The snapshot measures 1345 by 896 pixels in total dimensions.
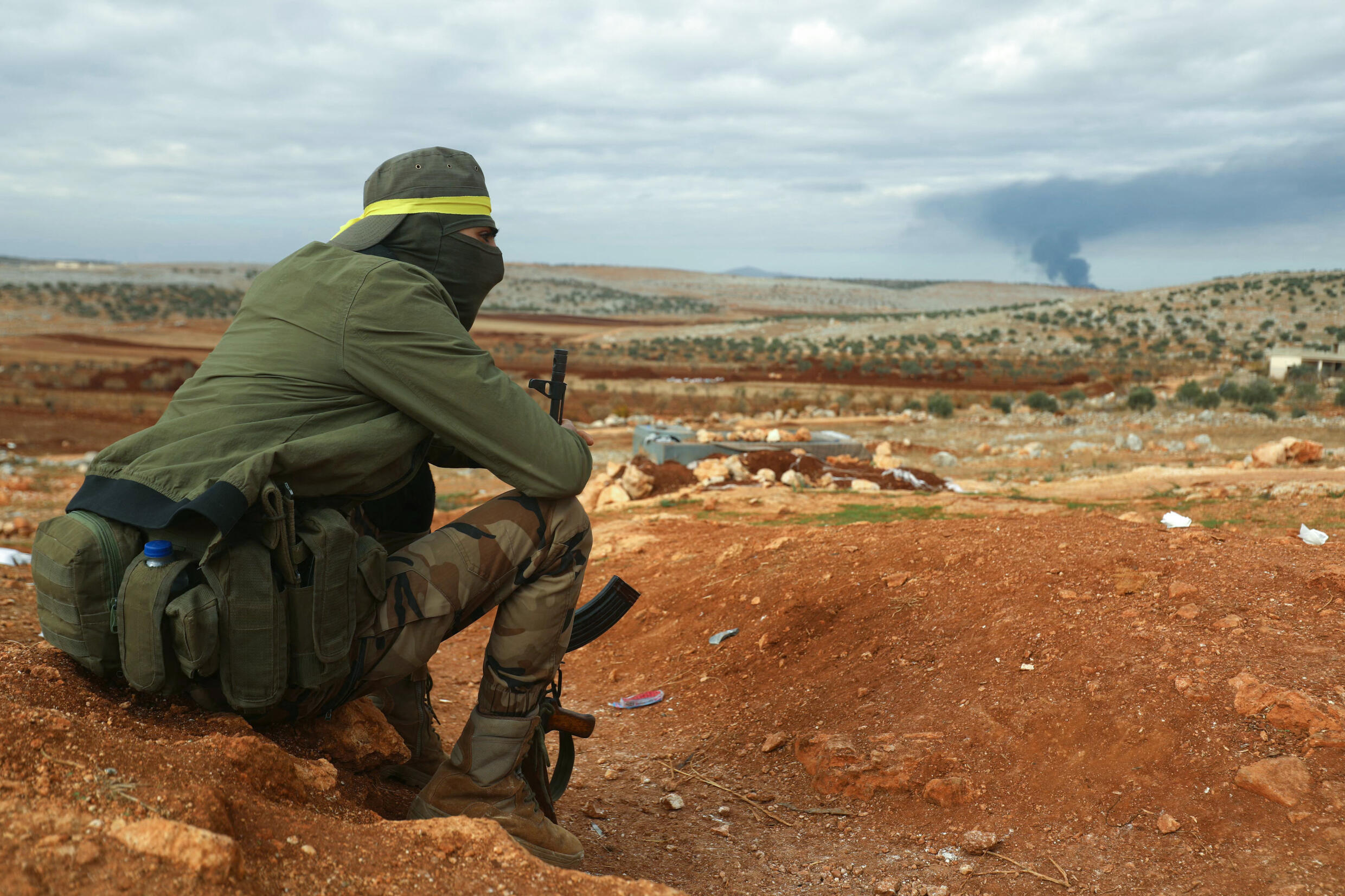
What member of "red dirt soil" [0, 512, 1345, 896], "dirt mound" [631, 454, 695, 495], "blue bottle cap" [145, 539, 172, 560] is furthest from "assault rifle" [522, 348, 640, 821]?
"dirt mound" [631, 454, 695, 495]

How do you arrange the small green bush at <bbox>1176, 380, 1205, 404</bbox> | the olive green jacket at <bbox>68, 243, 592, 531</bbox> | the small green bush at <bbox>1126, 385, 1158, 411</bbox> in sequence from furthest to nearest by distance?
the small green bush at <bbox>1176, 380, 1205, 404</bbox>, the small green bush at <bbox>1126, 385, 1158, 411</bbox>, the olive green jacket at <bbox>68, 243, 592, 531</bbox>

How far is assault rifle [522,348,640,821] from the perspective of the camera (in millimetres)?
2574

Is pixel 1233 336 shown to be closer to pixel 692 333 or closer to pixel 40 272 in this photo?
pixel 692 333

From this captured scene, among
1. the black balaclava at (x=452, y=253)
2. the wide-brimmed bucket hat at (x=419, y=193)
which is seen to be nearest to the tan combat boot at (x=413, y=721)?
the black balaclava at (x=452, y=253)

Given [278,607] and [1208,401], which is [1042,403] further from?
[278,607]

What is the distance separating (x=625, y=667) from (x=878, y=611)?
1.22 m

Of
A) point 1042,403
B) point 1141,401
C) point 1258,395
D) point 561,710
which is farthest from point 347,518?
point 1258,395

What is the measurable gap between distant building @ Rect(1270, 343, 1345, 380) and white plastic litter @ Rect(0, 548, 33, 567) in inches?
1123

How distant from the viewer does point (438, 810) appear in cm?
232

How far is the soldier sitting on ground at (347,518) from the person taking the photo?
1907 millimetres

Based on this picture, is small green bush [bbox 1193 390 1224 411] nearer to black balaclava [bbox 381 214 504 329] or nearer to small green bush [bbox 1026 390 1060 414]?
small green bush [bbox 1026 390 1060 414]

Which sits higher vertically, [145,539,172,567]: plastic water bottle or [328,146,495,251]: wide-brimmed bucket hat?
[328,146,495,251]: wide-brimmed bucket hat

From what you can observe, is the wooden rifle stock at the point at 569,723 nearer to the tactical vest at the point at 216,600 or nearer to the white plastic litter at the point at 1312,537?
the tactical vest at the point at 216,600

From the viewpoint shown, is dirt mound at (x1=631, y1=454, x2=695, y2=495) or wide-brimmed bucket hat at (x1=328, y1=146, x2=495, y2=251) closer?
wide-brimmed bucket hat at (x1=328, y1=146, x2=495, y2=251)
